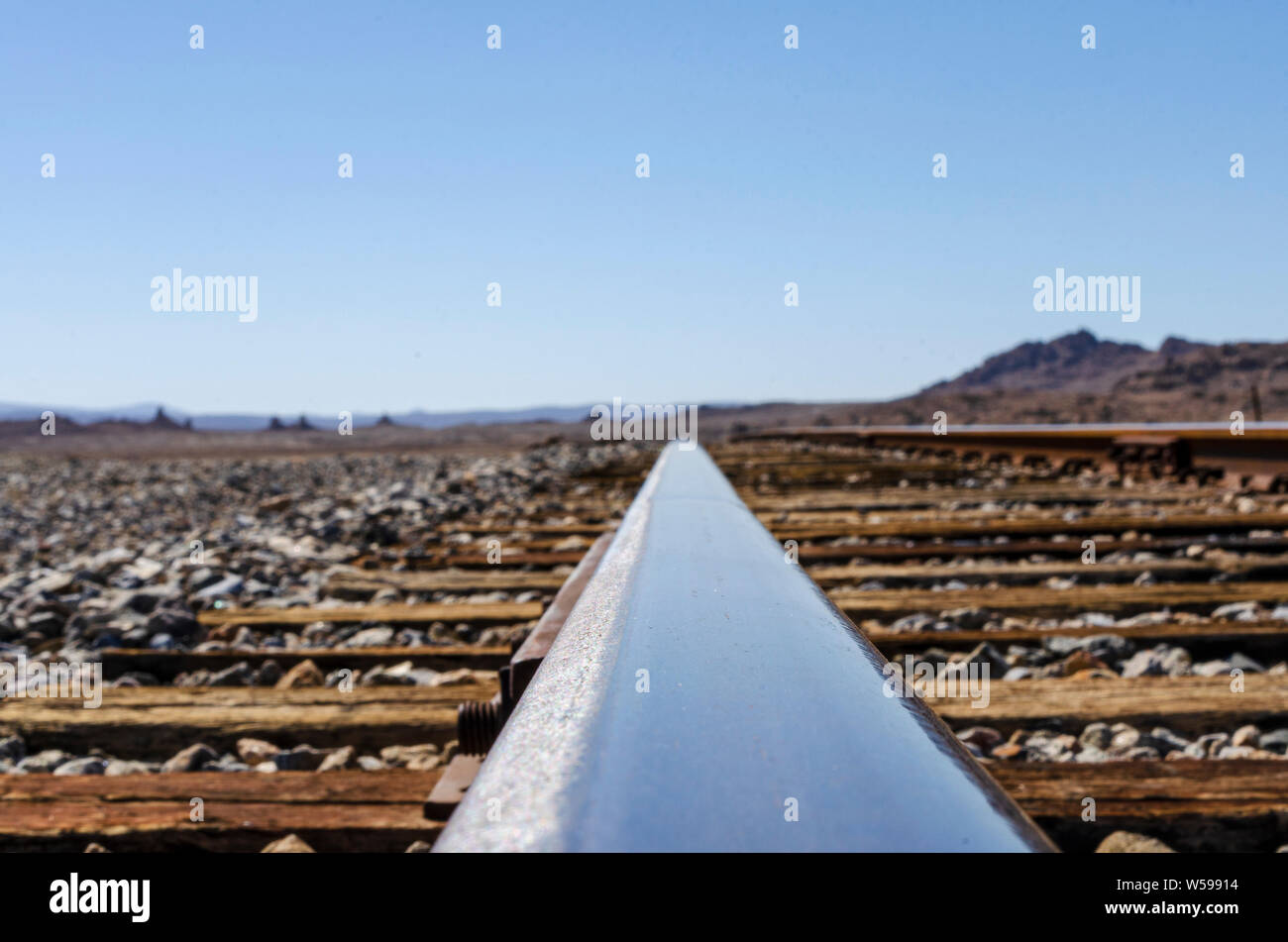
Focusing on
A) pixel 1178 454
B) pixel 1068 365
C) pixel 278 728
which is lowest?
pixel 278 728

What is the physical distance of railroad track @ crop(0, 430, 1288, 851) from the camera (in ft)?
1.92

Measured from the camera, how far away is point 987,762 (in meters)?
1.59

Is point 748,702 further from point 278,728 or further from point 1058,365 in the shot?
point 1058,365

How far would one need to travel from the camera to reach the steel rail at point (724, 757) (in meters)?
0.53

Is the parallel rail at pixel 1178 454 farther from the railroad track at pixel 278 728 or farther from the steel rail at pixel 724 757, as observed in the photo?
the steel rail at pixel 724 757

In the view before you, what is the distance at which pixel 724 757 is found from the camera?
602 millimetres

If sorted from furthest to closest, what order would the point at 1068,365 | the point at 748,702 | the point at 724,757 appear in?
the point at 1068,365, the point at 748,702, the point at 724,757

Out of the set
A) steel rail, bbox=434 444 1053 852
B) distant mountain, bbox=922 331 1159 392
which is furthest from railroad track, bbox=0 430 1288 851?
distant mountain, bbox=922 331 1159 392

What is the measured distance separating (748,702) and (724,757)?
0.36 ft

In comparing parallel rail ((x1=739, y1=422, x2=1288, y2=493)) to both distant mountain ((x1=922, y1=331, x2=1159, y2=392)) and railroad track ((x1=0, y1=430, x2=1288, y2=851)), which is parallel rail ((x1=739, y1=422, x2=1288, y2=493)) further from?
distant mountain ((x1=922, y1=331, x2=1159, y2=392))

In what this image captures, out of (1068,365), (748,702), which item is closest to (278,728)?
(748,702)
